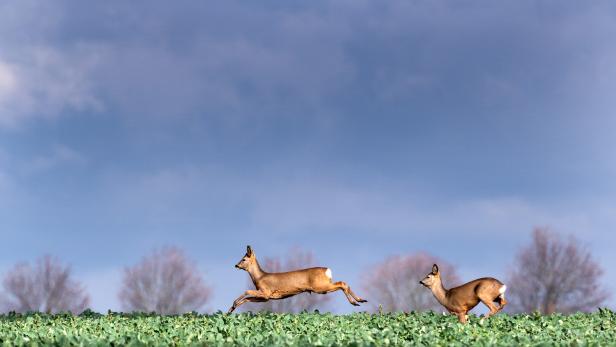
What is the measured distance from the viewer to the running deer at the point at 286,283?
686 inches

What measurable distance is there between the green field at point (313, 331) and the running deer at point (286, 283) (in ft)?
1.53

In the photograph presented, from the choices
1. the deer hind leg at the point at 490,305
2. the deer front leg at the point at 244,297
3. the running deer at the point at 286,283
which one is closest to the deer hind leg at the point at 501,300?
the deer hind leg at the point at 490,305

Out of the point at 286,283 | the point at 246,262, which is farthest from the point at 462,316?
the point at 246,262

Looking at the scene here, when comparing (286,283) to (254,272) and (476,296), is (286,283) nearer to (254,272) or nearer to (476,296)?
(254,272)

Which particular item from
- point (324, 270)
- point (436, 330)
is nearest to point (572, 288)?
point (324, 270)

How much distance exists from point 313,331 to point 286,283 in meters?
4.40

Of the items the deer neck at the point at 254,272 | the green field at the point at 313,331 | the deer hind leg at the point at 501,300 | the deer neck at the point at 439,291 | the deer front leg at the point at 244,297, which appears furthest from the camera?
the deer neck at the point at 254,272

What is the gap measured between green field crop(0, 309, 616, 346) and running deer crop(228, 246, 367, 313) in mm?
467

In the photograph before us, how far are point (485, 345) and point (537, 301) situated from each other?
1204 inches

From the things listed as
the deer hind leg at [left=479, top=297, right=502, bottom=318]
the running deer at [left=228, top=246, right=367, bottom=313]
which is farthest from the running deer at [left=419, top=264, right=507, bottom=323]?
the running deer at [left=228, top=246, right=367, bottom=313]

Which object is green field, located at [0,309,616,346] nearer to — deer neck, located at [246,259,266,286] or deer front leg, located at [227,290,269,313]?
deer front leg, located at [227,290,269,313]

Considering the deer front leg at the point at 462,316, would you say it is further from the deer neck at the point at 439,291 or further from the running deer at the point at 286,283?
the running deer at the point at 286,283

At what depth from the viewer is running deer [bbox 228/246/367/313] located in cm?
1742

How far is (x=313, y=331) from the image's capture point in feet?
43.5
